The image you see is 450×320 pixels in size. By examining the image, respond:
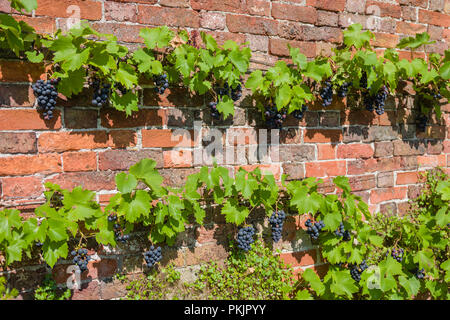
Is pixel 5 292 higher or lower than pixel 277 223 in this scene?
lower

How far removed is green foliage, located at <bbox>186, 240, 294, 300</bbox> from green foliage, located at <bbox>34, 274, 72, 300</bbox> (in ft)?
2.10

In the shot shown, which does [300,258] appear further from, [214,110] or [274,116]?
[214,110]

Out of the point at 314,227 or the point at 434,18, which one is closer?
the point at 314,227

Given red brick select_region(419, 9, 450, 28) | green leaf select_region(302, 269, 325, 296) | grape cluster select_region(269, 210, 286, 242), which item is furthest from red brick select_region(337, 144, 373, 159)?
red brick select_region(419, 9, 450, 28)

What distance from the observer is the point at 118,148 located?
166 centimetres

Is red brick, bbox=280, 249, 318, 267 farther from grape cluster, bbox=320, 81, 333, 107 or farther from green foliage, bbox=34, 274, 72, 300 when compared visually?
green foliage, bbox=34, 274, 72, 300

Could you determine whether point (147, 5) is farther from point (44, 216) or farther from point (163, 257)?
point (163, 257)

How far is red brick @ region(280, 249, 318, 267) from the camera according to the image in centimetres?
199

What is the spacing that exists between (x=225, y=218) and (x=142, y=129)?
2.23 ft

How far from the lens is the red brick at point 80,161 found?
1.58 metres

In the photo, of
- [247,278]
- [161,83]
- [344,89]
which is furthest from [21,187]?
[344,89]

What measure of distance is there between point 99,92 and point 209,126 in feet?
1.94

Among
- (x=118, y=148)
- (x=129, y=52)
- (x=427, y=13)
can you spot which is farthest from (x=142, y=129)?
(x=427, y=13)

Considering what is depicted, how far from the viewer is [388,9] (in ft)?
6.84
